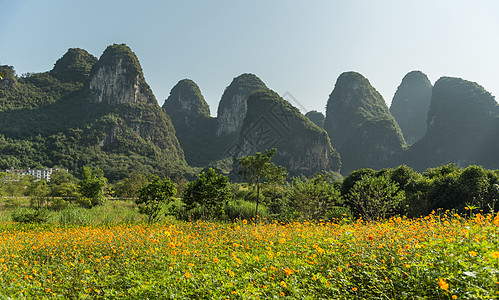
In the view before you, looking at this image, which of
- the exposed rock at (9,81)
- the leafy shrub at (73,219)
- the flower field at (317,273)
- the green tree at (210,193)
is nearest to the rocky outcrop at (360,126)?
the green tree at (210,193)

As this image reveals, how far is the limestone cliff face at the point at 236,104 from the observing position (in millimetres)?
129625

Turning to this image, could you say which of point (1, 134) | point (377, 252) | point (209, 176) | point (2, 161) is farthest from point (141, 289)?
point (1, 134)

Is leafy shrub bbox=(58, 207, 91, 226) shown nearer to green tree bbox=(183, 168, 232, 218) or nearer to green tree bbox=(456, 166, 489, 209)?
green tree bbox=(183, 168, 232, 218)

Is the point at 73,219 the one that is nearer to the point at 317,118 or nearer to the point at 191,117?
the point at 191,117

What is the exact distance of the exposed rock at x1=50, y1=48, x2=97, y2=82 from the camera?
107312 mm

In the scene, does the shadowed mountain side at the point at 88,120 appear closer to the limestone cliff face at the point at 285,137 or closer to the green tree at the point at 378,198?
the limestone cliff face at the point at 285,137

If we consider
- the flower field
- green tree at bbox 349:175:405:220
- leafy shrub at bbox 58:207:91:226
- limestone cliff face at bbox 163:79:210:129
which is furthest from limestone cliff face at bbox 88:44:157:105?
the flower field

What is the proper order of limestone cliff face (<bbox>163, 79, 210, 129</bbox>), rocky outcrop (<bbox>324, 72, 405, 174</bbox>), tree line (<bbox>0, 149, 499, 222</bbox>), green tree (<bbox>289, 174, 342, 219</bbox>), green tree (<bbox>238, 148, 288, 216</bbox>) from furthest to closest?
limestone cliff face (<bbox>163, 79, 210, 129</bbox>) → rocky outcrop (<bbox>324, 72, 405, 174</bbox>) → green tree (<bbox>238, 148, 288, 216</bbox>) → green tree (<bbox>289, 174, 342, 219</bbox>) → tree line (<bbox>0, 149, 499, 222</bbox>)

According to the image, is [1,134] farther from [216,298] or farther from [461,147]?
[461,147]

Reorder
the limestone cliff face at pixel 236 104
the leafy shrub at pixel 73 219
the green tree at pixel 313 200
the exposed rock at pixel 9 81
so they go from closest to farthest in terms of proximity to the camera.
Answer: the green tree at pixel 313 200
the leafy shrub at pixel 73 219
the exposed rock at pixel 9 81
the limestone cliff face at pixel 236 104

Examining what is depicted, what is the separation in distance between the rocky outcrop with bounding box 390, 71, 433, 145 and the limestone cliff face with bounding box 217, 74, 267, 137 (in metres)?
92.4

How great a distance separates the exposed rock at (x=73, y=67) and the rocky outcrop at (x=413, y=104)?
177 m

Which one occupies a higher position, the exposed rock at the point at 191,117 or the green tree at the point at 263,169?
the exposed rock at the point at 191,117

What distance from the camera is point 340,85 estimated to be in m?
126
